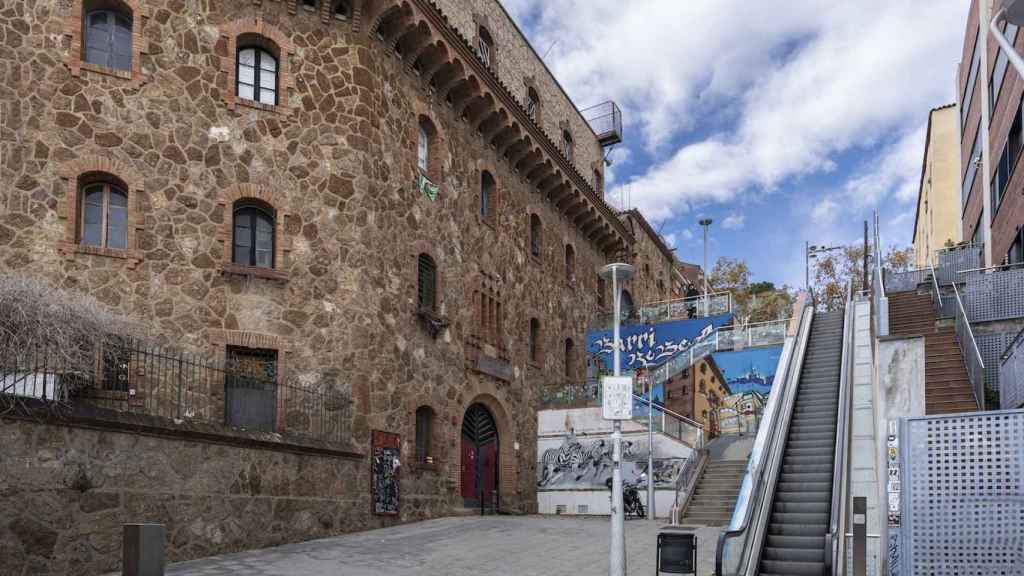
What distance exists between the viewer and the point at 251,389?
61.6 feet

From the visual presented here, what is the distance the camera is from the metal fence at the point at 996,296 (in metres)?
23.8

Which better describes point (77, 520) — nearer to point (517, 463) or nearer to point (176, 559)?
point (176, 559)

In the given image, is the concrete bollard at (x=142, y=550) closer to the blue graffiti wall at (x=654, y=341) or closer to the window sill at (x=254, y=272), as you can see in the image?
the window sill at (x=254, y=272)

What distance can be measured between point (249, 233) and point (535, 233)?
13.5 metres

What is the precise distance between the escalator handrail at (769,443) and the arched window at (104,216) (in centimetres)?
1245

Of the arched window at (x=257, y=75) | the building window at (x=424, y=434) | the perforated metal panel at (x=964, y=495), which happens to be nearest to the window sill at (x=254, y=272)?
the arched window at (x=257, y=75)

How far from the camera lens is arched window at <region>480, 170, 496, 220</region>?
27.8 meters

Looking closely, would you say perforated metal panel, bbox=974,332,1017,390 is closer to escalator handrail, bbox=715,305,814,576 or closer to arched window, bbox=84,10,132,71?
escalator handrail, bbox=715,305,814,576

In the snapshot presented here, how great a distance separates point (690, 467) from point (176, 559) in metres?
12.6

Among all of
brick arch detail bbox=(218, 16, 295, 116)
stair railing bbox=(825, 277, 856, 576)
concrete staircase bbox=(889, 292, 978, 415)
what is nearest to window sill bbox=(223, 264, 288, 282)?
brick arch detail bbox=(218, 16, 295, 116)

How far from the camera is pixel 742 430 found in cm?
2672

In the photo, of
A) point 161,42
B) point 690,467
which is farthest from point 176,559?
point 690,467

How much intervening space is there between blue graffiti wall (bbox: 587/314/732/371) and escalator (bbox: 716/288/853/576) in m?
11.8

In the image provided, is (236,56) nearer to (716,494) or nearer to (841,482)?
(716,494)
